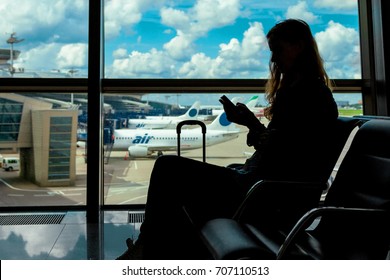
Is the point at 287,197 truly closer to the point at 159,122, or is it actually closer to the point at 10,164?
the point at 159,122

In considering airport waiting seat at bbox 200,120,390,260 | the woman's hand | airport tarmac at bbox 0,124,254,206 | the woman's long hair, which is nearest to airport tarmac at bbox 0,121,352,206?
airport tarmac at bbox 0,124,254,206

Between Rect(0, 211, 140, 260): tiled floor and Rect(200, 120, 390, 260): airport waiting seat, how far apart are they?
→ 1.28 m

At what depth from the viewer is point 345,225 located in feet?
5.16

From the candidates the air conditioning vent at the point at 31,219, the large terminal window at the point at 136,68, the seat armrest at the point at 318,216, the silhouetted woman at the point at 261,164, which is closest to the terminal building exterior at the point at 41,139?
the large terminal window at the point at 136,68

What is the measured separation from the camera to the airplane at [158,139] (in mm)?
3842

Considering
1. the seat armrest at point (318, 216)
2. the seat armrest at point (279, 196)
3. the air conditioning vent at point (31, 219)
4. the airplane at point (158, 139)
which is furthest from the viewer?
the airplane at point (158, 139)

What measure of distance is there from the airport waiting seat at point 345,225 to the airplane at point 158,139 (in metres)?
2.09

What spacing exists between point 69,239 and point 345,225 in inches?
81.0

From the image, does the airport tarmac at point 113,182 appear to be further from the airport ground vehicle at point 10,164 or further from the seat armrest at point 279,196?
the seat armrest at point 279,196

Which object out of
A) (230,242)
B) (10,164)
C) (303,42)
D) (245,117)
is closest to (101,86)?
(10,164)

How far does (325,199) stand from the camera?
5.70 feet
